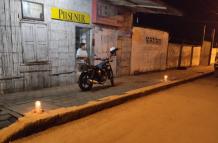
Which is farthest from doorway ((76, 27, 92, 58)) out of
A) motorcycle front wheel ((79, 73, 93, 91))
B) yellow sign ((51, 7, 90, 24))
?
motorcycle front wheel ((79, 73, 93, 91))

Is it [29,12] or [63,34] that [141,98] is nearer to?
[63,34]

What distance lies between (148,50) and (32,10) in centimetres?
865

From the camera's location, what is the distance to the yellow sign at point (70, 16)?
7820 mm

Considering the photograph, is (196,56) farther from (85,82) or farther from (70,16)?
(85,82)

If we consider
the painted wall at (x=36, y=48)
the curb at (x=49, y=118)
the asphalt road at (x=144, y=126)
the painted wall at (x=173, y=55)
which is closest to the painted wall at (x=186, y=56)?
the painted wall at (x=173, y=55)

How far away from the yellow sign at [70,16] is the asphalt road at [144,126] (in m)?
4.03

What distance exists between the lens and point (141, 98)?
775 centimetres

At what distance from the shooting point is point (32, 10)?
709cm

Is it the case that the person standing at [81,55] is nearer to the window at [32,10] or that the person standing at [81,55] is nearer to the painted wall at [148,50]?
the window at [32,10]

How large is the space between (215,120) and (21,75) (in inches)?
233

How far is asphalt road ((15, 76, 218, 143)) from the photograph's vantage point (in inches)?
165

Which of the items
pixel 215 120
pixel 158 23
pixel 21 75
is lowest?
pixel 215 120

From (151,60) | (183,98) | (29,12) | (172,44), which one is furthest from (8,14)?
(172,44)

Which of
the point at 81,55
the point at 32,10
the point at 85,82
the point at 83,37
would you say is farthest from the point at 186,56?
the point at 32,10
